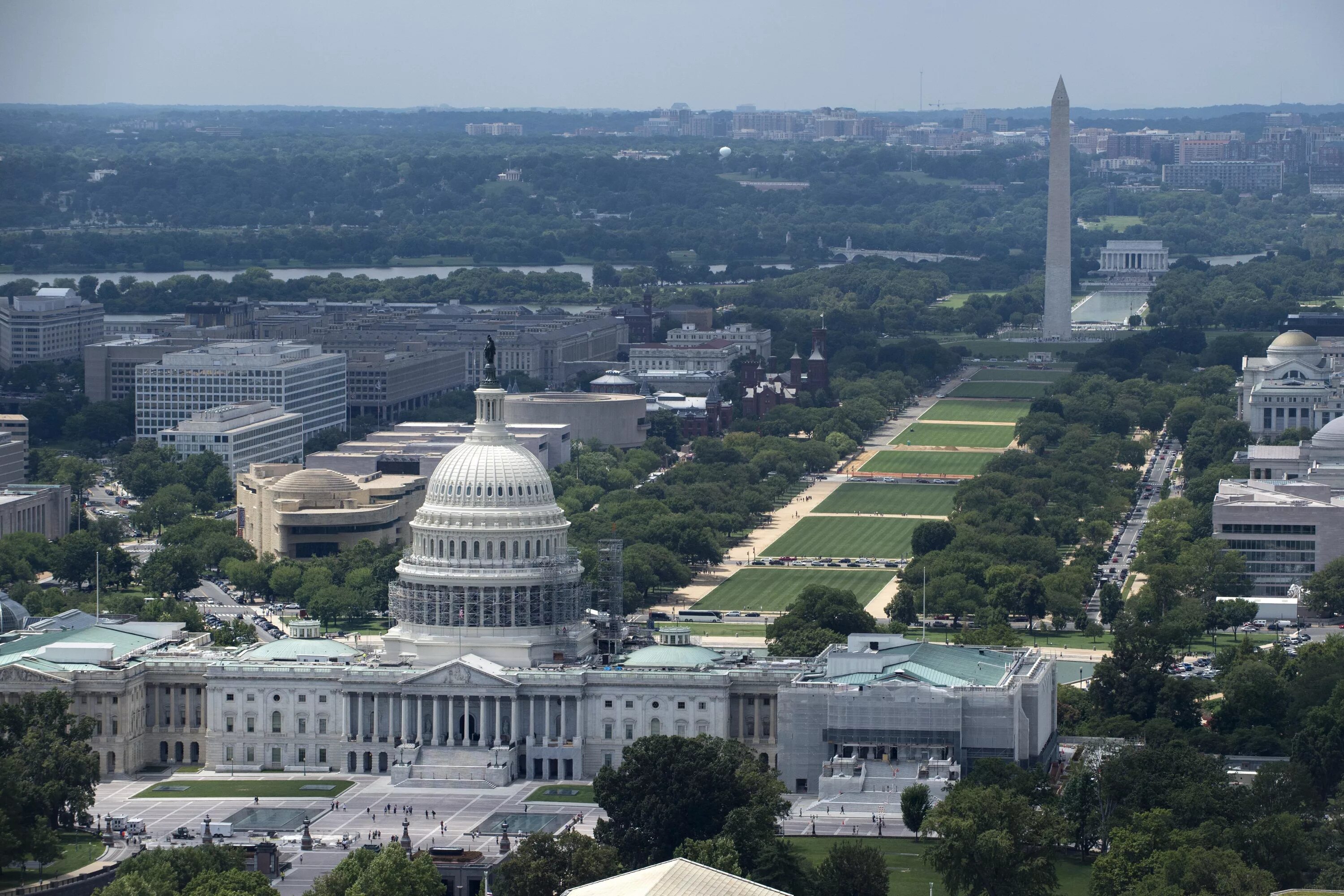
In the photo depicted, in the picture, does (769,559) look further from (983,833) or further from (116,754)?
(983,833)

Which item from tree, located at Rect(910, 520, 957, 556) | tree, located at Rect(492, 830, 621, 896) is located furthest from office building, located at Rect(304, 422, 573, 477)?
tree, located at Rect(492, 830, 621, 896)

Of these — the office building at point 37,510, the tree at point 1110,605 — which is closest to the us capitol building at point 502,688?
the tree at point 1110,605

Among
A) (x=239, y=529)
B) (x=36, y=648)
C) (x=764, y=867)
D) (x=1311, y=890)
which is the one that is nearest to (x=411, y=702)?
(x=36, y=648)

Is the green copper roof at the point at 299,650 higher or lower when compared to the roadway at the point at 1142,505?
higher

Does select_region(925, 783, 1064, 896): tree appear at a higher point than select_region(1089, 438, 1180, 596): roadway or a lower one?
higher

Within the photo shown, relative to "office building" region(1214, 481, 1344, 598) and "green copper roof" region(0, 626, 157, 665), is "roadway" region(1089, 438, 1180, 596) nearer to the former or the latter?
"office building" region(1214, 481, 1344, 598)

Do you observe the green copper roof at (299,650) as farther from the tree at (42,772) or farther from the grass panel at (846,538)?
the grass panel at (846,538)

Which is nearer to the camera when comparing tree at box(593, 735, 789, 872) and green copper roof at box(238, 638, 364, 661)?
tree at box(593, 735, 789, 872)
